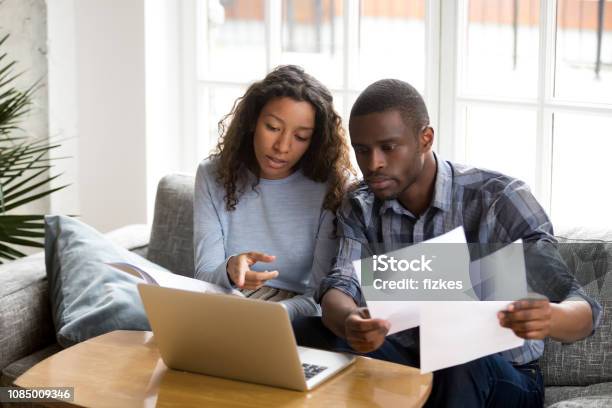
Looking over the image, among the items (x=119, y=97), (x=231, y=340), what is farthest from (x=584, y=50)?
(x=119, y=97)

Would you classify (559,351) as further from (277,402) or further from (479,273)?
(277,402)

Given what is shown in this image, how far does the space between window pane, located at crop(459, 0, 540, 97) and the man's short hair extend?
0.80 m

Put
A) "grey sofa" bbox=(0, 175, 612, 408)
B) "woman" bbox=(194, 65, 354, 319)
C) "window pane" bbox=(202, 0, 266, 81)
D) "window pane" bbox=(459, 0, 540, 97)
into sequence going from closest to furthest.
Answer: "grey sofa" bbox=(0, 175, 612, 408) → "woman" bbox=(194, 65, 354, 319) → "window pane" bbox=(459, 0, 540, 97) → "window pane" bbox=(202, 0, 266, 81)

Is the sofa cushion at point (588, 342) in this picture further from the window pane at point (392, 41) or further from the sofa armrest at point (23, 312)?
the sofa armrest at point (23, 312)

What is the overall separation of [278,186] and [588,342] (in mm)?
887

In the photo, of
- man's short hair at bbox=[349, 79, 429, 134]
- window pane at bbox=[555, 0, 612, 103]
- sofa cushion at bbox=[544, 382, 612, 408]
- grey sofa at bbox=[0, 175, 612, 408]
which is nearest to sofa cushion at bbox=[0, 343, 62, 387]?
grey sofa at bbox=[0, 175, 612, 408]

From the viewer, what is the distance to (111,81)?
11.5 feet

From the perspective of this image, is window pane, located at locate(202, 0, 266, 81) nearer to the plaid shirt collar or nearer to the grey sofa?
the grey sofa

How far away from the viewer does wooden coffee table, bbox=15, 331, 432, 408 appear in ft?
5.50

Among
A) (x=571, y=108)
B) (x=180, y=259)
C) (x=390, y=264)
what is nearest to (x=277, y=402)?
(x=390, y=264)

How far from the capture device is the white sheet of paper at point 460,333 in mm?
1608

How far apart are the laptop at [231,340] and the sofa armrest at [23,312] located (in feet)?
2.43

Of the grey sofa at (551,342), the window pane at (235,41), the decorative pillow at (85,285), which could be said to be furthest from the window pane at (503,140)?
the decorative pillow at (85,285)

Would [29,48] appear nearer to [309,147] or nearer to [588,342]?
[309,147]
